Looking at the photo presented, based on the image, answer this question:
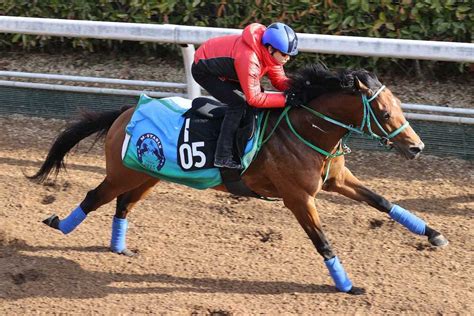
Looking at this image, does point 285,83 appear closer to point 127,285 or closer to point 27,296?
point 127,285

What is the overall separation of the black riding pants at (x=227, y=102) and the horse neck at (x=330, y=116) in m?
0.38

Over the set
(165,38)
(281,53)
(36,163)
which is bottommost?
(36,163)

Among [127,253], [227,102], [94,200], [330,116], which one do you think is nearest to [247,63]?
[227,102]

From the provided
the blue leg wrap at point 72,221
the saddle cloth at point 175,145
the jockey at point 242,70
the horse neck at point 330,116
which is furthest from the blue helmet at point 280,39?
the blue leg wrap at point 72,221

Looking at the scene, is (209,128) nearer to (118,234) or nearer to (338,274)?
(118,234)

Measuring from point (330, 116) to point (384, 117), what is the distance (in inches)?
15.1

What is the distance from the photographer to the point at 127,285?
555 centimetres

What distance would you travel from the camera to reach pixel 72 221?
5.92m

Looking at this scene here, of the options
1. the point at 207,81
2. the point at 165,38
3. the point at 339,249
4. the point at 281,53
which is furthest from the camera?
the point at 165,38

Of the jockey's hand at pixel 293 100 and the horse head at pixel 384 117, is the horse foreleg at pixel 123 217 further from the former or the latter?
the horse head at pixel 384 117

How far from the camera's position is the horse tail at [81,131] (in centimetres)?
594

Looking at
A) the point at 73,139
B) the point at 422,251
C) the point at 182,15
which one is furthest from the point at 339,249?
the point at 182,15

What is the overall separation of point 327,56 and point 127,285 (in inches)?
146

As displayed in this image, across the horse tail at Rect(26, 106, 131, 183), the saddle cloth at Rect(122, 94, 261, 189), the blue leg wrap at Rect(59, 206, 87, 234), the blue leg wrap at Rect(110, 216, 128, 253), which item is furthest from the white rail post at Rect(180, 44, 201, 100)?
the blue leg wrap at Rect(59, 206, 87, 234)
